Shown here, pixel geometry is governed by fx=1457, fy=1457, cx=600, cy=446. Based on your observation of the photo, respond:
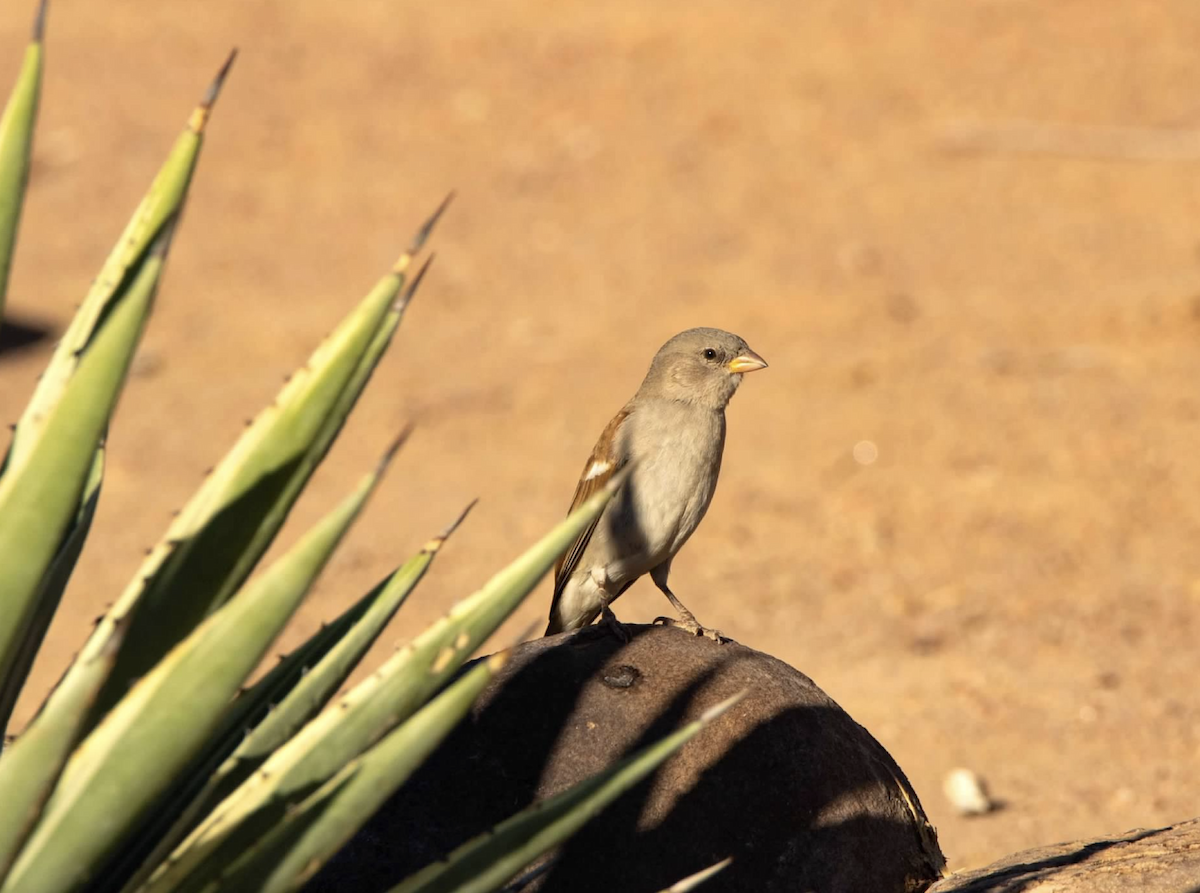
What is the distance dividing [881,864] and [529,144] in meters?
13.8

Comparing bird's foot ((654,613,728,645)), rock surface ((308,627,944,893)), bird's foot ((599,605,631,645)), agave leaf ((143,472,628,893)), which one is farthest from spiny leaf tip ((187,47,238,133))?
bird's foot ((654,613,728,645))

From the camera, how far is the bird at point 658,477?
188 inches

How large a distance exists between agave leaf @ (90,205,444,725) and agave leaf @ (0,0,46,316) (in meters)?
0.47

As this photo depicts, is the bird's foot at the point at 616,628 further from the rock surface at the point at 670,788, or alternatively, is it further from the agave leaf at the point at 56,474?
the agave leaf at the point at 56,474

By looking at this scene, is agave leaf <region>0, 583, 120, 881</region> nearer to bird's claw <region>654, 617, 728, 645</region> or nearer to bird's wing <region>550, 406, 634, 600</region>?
bird's claw <region>654, 617, 728, 645</region>

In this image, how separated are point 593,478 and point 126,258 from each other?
2.67m

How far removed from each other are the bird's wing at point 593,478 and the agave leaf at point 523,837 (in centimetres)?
255

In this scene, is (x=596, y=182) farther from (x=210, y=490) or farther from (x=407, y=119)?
(x=210, y=490)

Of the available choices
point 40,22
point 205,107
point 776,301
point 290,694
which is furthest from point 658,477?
point 776,301

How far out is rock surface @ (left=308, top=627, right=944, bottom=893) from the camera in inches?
148

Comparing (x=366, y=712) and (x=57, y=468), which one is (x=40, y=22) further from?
(x=366, y=712)

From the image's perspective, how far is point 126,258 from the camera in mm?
2609

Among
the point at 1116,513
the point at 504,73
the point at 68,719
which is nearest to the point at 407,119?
the point at 504,73

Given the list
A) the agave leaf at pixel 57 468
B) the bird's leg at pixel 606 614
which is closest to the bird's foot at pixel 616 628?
the bird's leg at pixel 606 614
